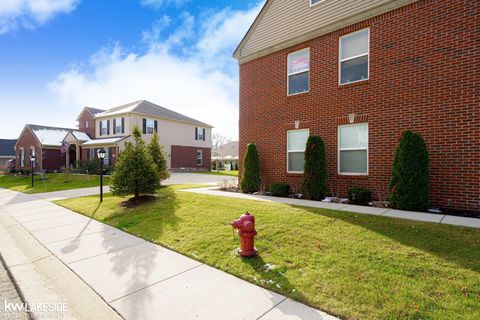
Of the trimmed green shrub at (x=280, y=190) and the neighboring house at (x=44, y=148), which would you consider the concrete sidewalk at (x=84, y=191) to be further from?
the neighboring house at (x=44, y=148)

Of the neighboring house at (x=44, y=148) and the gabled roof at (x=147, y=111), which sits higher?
the gabled roof at (x=147, y=111)

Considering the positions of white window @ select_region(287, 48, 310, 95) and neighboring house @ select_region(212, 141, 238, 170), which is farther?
neighboring house @ select_region(212, 141, 238, 170)

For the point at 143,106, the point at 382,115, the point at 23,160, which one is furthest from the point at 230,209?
the point at 23,160

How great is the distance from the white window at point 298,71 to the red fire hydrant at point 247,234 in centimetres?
719

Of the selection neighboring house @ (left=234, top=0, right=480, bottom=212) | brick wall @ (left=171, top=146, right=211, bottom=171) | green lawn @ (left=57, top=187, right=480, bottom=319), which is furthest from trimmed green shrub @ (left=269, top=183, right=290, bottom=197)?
brick wall @ (left=171, top=146, right=211, bottom=171)

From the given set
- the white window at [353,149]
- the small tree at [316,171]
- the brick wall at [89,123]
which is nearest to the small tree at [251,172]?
the small tree at [316,171]

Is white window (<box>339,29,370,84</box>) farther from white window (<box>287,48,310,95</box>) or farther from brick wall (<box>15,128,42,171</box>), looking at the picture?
brick wall (<box>15,128,42,171</box>)

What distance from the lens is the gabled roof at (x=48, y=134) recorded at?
31709mm

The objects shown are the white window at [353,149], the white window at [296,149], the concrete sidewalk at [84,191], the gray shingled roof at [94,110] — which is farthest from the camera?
the gray shingled roof at [94,110]

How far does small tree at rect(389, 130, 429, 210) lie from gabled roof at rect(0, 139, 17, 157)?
65.1 meters

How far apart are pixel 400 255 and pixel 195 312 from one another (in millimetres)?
3160

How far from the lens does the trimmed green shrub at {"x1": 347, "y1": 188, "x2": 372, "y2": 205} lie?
308 inches

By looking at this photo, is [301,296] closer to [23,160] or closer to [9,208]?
[9,208]

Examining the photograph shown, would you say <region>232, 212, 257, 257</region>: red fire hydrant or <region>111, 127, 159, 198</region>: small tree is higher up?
<region>111, 127, 159, 198</region>: small tree
